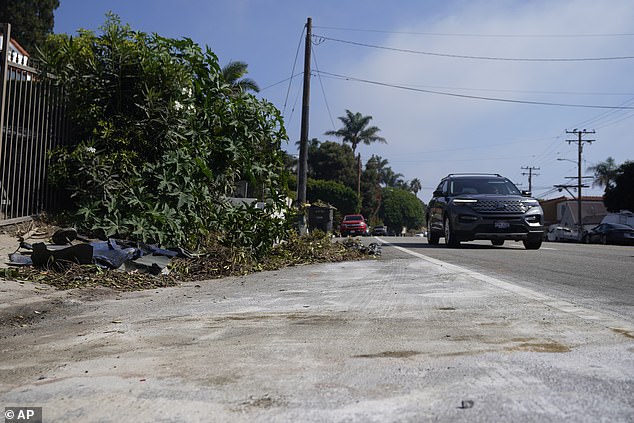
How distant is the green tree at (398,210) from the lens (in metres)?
99.3

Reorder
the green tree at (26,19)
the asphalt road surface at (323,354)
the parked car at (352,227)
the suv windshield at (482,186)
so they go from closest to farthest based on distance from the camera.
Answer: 1. the asphalt road surface at (323,354)
2. the suv windshield at (482,186)
3. the green tree at (26,19)
4. the parked car at (352,227)

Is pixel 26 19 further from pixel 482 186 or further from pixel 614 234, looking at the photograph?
pixel 614 234

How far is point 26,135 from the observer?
791 centimetres

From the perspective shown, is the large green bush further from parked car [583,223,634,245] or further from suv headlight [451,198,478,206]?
parked car [583,223,634,245]

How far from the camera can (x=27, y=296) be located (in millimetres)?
4969

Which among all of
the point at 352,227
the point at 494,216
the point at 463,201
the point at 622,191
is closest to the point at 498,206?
the point at 494,216

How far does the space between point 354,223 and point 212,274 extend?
3458 cm

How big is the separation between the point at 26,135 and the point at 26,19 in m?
30.6

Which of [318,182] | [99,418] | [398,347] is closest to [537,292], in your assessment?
[398,347]

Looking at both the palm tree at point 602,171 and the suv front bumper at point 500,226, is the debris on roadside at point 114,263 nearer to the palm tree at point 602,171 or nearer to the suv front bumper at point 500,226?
the suv front bumper at point 500,226

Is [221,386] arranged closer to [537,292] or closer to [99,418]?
[99,418]

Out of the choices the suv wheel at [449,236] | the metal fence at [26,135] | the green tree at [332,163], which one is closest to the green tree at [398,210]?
the green tree at [332,163]

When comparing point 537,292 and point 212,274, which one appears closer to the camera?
point 537,292

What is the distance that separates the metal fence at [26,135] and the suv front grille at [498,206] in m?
8.58
